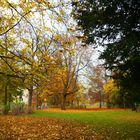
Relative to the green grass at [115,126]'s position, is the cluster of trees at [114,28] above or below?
above

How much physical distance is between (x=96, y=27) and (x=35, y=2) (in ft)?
15.4

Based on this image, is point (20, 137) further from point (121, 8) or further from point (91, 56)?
point (91, 56)

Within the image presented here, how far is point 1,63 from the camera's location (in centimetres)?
1401

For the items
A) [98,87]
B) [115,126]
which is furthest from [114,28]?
[98,87]

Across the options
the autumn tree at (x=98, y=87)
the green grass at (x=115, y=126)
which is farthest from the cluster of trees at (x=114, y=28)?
the autumn tree at (x=98, y=87)

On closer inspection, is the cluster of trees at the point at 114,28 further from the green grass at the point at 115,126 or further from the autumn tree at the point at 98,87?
the autumn tree at the point at 98,87

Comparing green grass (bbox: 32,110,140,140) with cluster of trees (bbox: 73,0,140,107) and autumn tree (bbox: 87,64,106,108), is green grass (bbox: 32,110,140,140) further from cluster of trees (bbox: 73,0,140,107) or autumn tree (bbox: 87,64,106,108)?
autumn tree (bbox: 87,64,106,108)

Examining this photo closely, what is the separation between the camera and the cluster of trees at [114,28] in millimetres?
13438

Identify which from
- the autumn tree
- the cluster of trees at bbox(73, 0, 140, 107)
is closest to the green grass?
the cluster of trees at bbox(73, 0, 140, 107)

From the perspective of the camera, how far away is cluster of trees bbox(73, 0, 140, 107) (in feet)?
44.1

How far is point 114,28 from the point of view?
14.3 m

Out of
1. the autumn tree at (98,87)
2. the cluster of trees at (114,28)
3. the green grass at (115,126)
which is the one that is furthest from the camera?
the autumn tree at (98,87)

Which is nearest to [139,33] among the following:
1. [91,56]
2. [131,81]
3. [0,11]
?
[131,81]

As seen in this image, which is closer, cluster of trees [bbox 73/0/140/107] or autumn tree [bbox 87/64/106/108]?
cluster of trees [bbox 73/0/140/107]
